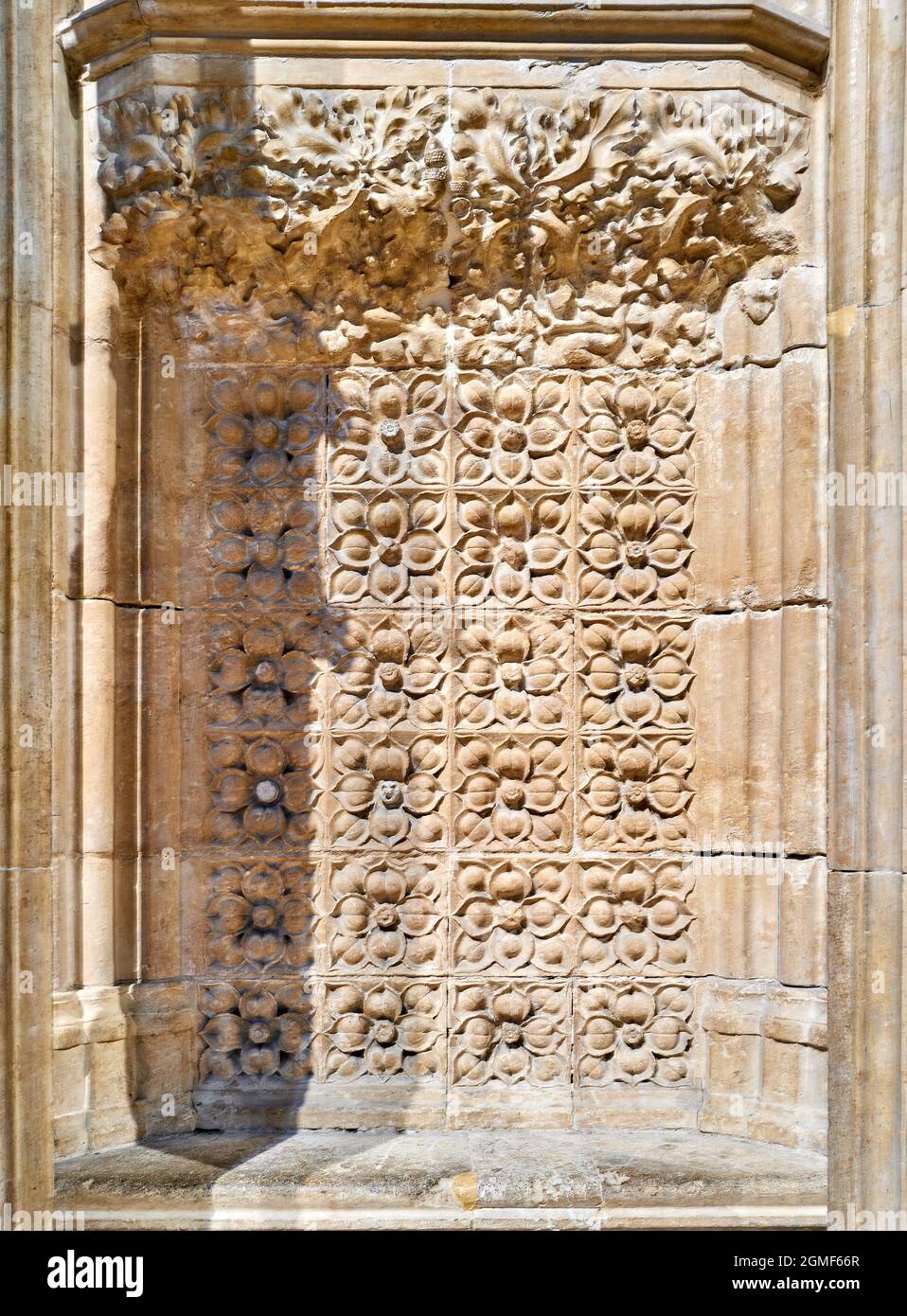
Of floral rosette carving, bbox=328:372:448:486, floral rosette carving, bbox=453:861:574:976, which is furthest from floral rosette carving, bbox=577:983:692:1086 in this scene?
floral rosette carving, bbox=328:372:448:486

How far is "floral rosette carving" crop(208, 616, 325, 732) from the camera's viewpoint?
3742 mm

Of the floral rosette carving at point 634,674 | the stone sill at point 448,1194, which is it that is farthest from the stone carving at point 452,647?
the stone sill at point 448,1194

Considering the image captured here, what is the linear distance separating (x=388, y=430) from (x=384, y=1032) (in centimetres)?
202

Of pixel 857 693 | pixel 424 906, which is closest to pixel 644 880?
pixel 424 906

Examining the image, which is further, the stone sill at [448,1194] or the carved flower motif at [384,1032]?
the carved flower motif at [384,1032]

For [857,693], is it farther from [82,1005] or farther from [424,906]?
[82,1005]

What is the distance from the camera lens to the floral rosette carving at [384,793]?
12.2 feet

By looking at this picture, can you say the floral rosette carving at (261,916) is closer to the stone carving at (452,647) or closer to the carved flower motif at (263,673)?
the stone carving at (452,647)

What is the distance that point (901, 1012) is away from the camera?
3.08 metres

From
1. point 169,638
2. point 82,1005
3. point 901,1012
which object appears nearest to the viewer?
point 901,1012

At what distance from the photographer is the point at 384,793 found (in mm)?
3725

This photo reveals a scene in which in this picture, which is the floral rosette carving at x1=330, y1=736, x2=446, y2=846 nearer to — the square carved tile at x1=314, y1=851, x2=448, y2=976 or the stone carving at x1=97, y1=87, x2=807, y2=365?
the square carved tile at x1=314, y1=851, x2=448, y2=976

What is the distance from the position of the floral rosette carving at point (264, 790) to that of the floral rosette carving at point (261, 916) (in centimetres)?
11
